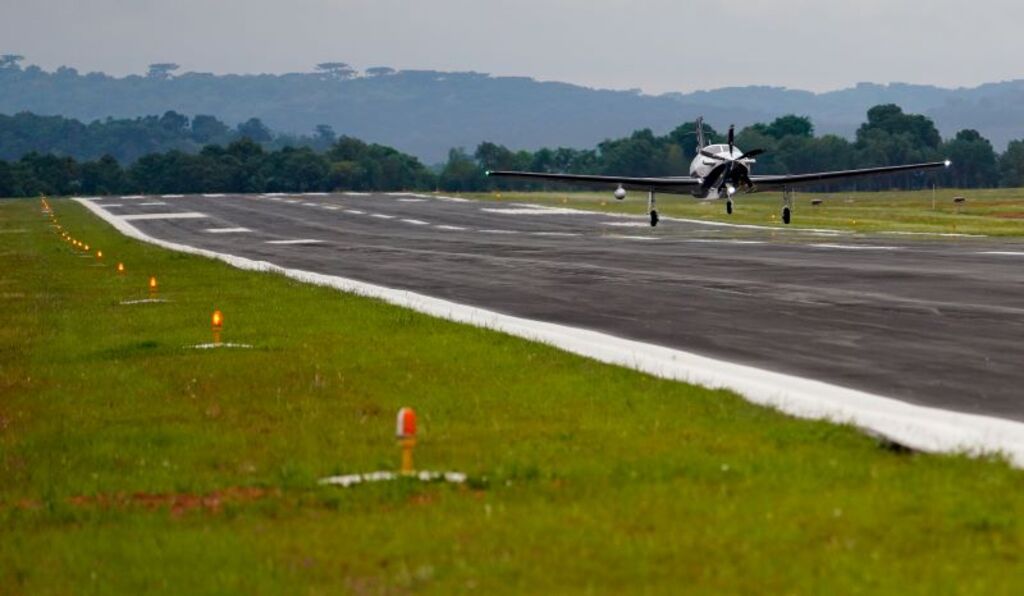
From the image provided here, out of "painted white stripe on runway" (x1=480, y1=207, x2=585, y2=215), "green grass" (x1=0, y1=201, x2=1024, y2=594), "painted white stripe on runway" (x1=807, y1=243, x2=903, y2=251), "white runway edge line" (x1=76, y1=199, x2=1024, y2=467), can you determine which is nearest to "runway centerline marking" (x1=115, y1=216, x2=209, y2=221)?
"painted white stripe on runway" (x1=480, y1=207, x2=585, y2=215)

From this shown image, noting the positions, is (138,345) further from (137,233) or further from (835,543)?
(137,233)

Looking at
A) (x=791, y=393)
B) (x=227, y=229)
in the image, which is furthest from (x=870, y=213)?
(x=791, y=393)

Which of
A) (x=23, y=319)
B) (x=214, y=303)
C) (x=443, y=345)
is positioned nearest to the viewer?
(x=443, y=345)

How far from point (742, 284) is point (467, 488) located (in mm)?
26566

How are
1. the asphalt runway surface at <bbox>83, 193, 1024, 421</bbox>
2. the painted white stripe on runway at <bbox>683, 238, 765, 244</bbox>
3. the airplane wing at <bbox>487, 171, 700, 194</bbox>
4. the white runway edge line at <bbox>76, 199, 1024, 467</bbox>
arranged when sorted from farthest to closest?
the airplane wing at <bbox>487, 171, 700, 194</bbox>, the painted white stripe on runway at <bbox>683, 238, 765, 244</bbox>, the asphalt runway surface at <bbox>83, 193, 1024, 421</bbox>, the white runway edge line at <bbox>76, 199, 1024, 467</bbox>

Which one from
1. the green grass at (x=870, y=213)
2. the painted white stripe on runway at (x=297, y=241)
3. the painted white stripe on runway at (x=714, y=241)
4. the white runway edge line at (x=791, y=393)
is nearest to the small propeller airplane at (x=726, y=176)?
the painted white stripe on runway at (x=714, y=241)

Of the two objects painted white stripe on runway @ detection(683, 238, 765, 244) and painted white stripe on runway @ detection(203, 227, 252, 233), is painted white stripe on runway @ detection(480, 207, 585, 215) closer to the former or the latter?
painted white stripe on runway @ detection(203, 227, 252, 233)

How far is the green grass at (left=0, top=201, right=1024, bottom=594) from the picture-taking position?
10383 millimetres

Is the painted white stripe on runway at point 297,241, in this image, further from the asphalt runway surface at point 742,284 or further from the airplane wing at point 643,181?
the airplane wing at point 643,181

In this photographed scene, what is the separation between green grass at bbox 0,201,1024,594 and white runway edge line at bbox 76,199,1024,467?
556mm

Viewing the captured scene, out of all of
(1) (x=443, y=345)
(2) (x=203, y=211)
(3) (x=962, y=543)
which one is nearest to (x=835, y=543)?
(3) (x=962, y=543)

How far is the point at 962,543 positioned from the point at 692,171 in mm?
62053

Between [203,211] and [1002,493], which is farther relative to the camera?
[203,211]

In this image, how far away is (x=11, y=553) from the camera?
11383mm
